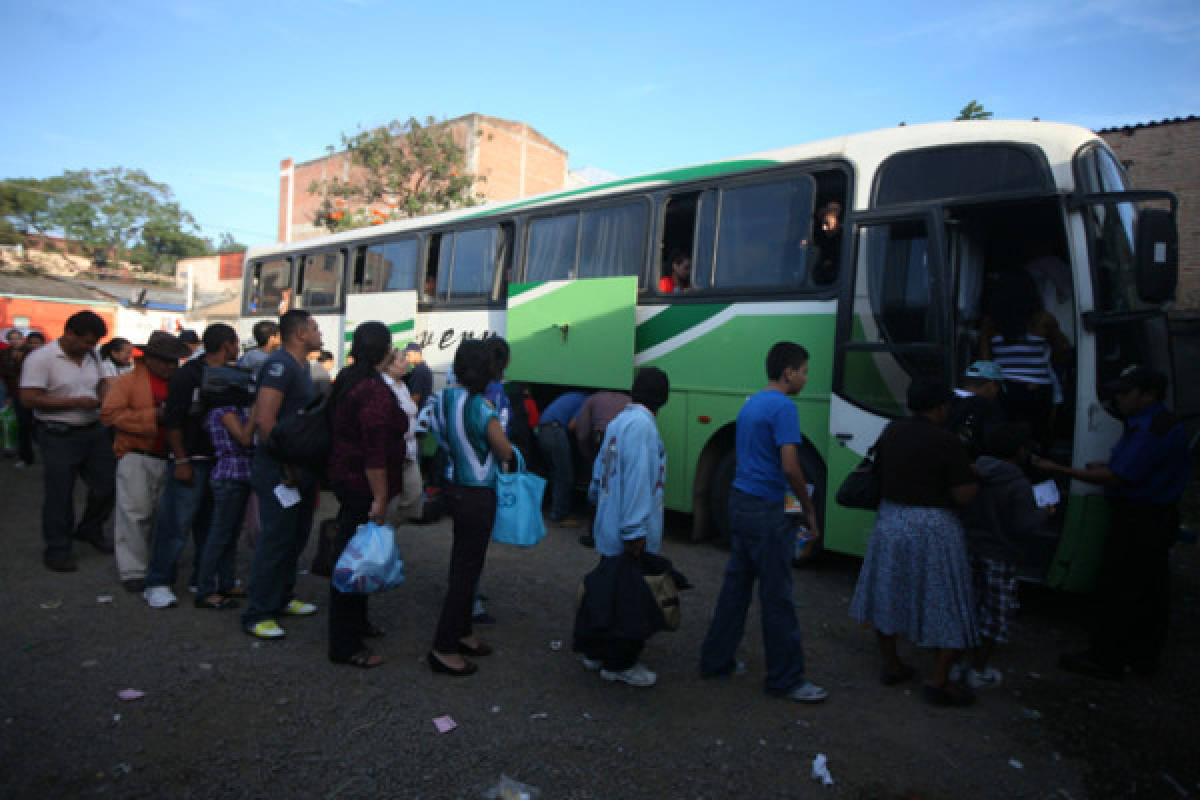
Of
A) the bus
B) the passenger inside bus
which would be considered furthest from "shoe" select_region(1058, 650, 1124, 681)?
the passenger inside bus

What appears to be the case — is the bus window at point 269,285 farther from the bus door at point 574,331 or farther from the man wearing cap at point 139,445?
the man wearing cap at point 139,445

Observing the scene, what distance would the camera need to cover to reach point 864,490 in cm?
404

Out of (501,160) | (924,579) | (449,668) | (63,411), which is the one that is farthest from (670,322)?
(501,160)

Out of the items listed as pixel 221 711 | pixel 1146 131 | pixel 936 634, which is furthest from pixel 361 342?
pixel 1146 131

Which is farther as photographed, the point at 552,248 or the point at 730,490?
the point at 552,248

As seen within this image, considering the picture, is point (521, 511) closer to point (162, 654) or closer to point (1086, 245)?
point (162, 654)

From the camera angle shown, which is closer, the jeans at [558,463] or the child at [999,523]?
the child at [999,523]

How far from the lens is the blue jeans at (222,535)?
488 cm

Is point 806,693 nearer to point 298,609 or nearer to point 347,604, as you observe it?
point 347,604

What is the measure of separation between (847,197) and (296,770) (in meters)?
5.49

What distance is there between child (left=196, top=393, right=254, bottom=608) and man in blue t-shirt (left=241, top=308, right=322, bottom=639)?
295mm

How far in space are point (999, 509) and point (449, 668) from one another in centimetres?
305

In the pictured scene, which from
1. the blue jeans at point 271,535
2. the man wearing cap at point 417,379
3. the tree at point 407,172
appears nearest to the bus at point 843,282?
the man wearing cap at point 417,379

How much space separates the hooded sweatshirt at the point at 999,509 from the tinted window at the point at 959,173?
2368 mm
